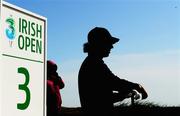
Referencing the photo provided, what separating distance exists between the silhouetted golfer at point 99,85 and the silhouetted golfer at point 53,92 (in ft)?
3.92

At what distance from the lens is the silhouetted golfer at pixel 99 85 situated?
16.8 ft

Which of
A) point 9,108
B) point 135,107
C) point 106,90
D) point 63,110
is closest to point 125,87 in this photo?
point 106,90

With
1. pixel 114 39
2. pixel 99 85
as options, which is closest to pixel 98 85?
pixel 99 85

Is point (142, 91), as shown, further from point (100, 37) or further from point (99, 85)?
point (100, 37)

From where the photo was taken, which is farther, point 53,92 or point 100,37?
point 53,92

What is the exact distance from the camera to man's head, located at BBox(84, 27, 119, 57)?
5.26m

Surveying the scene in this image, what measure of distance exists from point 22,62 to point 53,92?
8.35 ft

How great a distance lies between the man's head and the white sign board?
3.62 feet

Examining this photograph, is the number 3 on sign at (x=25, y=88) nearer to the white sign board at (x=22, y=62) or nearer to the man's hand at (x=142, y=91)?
the white sign board at (x=22, y=62)

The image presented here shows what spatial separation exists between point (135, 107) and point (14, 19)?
2.80 metres

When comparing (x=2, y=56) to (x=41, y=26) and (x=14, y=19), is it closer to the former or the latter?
(x=14, y=19)

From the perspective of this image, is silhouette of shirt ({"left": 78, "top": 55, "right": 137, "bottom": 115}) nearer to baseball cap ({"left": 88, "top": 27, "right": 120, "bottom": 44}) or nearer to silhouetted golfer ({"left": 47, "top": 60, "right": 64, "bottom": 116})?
baseball cap ({"left": 88, "top": 27, "right": 120, "bottom": 44})

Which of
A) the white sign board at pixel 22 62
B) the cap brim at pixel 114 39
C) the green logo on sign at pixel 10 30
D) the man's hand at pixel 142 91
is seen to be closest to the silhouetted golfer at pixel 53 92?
the cap brim at pixel 114 39

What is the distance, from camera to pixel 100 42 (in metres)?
5.35
